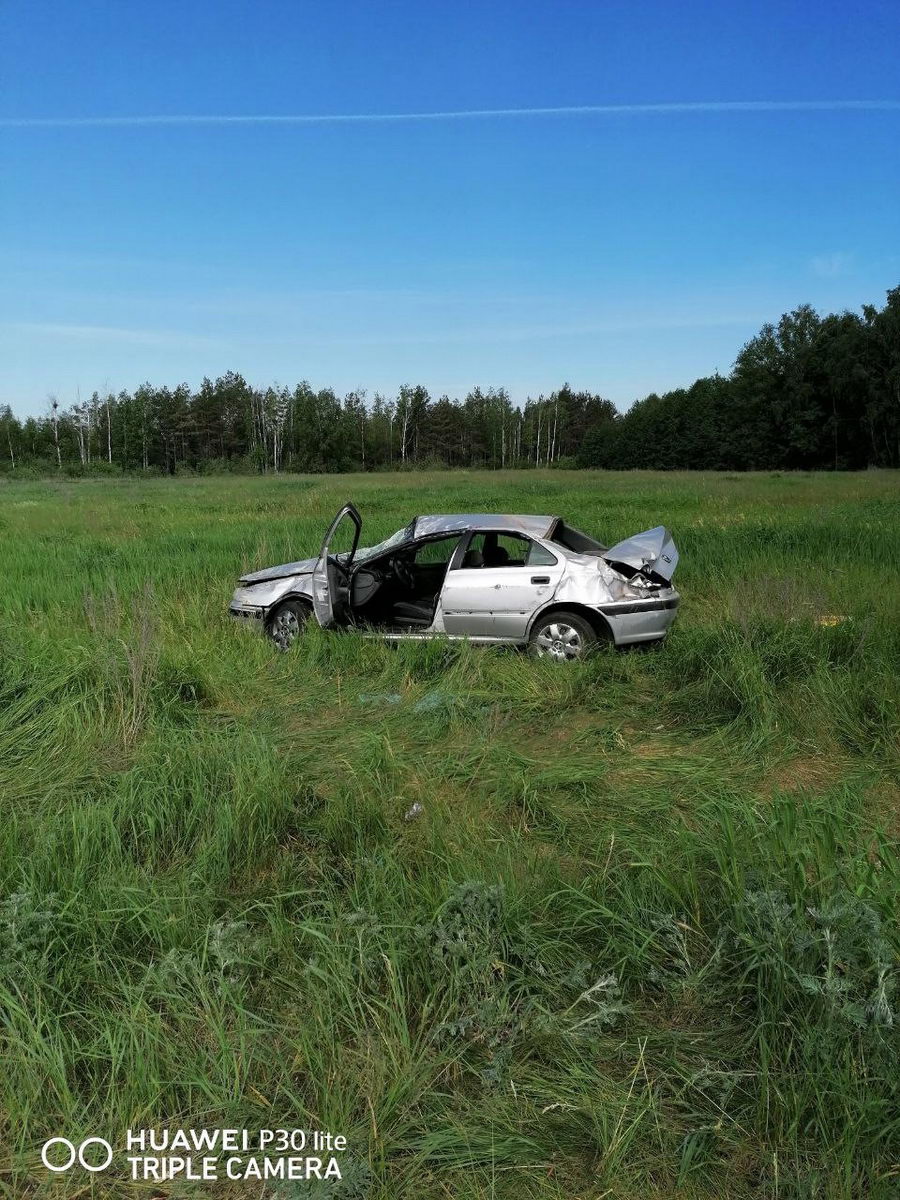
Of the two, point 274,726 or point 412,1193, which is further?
point 274,726

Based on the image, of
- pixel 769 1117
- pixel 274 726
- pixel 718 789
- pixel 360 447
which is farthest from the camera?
pixel 360 447

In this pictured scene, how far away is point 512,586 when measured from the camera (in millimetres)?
7777

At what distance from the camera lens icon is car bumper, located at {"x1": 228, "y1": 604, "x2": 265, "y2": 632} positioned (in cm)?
623

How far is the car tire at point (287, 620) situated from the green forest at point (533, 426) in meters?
72.4

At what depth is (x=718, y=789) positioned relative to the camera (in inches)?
182

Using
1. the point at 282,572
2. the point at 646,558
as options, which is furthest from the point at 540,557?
the point at 282,572

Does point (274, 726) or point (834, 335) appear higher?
point (834, 335)

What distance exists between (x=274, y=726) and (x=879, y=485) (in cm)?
3710

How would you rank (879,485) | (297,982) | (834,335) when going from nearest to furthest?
(297,982)
(879,485)
(834,335)

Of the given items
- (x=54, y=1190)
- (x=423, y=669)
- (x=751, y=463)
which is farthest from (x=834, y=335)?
(x=54, y=1190)

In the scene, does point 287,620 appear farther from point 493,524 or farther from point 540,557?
point 540,557

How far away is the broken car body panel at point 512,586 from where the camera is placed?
764cm

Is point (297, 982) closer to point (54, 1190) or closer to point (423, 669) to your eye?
point (54, 1190)

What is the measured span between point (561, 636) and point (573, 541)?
115 cm
